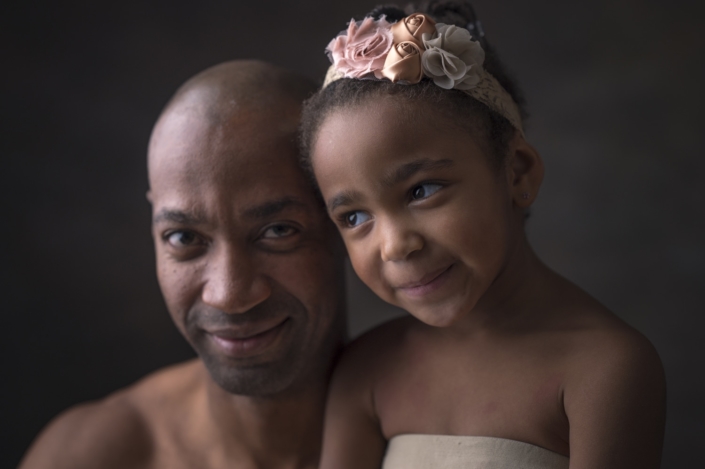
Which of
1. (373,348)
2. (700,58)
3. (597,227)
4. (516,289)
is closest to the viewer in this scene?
(516,289)

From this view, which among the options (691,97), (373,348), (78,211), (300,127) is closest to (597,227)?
(691,97)

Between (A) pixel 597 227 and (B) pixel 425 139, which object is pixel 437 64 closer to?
(B) pixel 425 139

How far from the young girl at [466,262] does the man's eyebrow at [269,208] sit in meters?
0.14

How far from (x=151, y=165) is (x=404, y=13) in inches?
28.5

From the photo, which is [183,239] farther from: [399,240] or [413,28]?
[413,28]

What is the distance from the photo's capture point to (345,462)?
1.80 meters

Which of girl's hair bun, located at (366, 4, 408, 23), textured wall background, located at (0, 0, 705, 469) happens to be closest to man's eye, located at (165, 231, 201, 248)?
girl's hair bun, located at (366, 4, 408, 23)

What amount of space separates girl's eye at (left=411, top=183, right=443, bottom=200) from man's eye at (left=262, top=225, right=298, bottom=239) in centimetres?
41

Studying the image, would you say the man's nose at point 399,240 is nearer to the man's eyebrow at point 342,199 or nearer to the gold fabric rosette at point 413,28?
the man's eyebrow at point 342,199

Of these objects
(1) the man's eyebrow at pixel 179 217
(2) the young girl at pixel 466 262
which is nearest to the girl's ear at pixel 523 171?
(2) the young girl at pixel 466 262

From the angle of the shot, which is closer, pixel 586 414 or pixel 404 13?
pixel 586 414

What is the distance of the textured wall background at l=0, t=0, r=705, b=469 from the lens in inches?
114

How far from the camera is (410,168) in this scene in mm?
1524

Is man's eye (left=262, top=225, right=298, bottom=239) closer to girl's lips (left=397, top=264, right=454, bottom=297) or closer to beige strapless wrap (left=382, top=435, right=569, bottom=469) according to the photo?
girl's lips (left=397, top=264, right=454, bottom=297)
